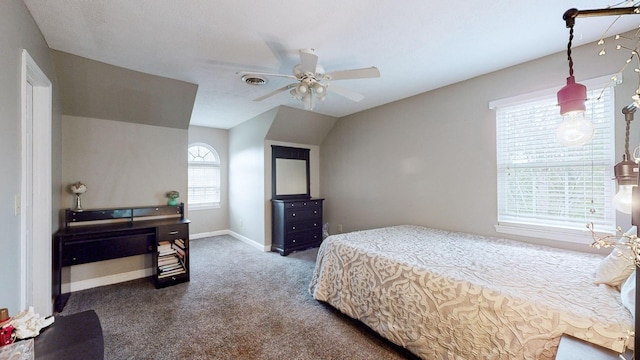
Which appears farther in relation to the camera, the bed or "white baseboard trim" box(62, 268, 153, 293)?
"white baseboard trim" box(62, 268, 153, 293)

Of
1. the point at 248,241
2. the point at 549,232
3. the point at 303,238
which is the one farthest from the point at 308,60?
the point at 248,241

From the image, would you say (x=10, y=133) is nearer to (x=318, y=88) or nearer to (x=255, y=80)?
(x=255, y=80)

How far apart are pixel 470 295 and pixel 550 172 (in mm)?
1775

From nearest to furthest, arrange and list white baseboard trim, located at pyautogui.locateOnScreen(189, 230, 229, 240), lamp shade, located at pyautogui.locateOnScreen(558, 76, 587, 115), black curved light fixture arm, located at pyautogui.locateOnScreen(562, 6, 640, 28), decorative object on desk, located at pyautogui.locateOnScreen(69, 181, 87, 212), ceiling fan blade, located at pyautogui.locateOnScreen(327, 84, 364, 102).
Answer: black curved light fixture arm, located at pyautogui.locateOnScreen(562, 6, 640, 28) → lamp shade, located at pyautogui.locateOnScreen(558, 76, 587, 115) → ceiling fan blade, located at pyautogui.locateOnScreen(327, 84, 364, 102) → decorative object on desk, located at pyautogui.locateOnScreen(69, 181, 87, 212) → white baseboard trim, located at pyautogui.locateOnScreen(189, 230, 229, 240)

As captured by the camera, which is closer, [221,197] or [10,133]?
[10,133]

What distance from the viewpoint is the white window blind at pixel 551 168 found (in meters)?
2.22

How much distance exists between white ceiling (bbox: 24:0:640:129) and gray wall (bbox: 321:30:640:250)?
0.19 m

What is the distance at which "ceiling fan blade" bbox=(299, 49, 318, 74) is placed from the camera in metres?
1.97

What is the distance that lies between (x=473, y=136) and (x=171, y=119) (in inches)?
150

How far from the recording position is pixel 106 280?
3229 millimetres

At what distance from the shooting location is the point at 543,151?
8.50 feet

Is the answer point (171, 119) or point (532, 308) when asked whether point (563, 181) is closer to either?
point (532, 308)

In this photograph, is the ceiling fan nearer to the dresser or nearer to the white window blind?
the white window blind

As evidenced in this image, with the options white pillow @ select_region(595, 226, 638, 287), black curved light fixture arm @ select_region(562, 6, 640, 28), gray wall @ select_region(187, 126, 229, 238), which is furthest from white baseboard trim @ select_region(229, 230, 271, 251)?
black curved light fixture arm @ select_region(562, 6, 640, 28)
